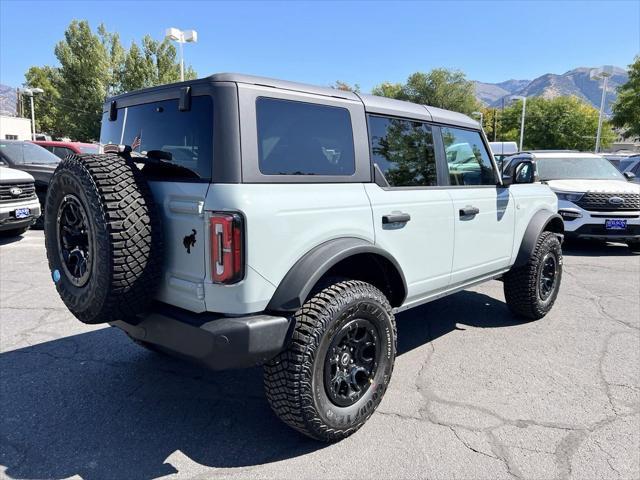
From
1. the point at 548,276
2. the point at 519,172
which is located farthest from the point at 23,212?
the point at 548,276

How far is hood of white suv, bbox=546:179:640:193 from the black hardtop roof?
5.43 meters

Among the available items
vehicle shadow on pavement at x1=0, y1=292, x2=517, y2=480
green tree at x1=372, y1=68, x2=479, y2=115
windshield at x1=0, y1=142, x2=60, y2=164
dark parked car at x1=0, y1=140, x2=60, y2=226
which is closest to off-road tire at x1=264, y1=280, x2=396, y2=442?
vehicle shadow on pavement at x1=0, y1=292, x2=517, y2=480

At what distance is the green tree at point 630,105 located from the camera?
2388cm

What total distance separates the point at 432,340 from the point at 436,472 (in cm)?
189

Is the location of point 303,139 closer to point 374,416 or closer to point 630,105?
point 374,416

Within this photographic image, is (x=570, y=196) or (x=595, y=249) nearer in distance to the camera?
(x=570, y=196)

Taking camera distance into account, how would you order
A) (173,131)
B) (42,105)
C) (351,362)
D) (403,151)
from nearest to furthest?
(173,131) → (351,362) → (403,151) → (42,105)

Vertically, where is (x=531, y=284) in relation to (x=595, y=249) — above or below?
above

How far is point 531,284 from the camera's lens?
4.44 metres

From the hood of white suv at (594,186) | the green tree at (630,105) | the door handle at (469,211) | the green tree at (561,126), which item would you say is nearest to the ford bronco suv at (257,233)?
the door handle at (469,211)

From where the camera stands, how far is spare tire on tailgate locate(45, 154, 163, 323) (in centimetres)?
221

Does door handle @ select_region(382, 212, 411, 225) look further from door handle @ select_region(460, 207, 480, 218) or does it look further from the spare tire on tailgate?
the spare tire on tailgate

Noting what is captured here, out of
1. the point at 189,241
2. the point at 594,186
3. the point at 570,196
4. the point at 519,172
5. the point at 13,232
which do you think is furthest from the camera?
the point at 13,232

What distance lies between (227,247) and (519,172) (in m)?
3.11
